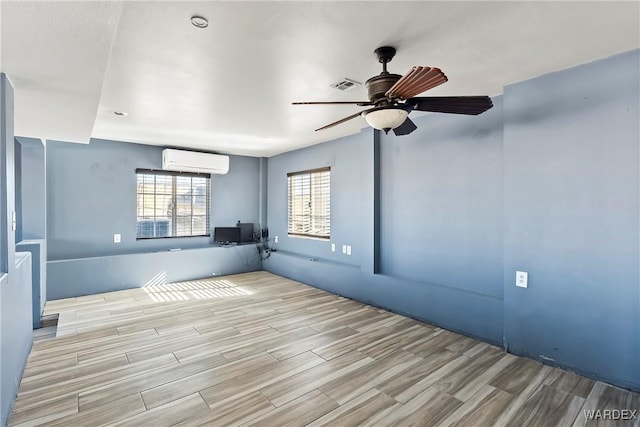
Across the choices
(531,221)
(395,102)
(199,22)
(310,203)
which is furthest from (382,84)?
(310,203)

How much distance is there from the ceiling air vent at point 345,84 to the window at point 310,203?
8.23 ft

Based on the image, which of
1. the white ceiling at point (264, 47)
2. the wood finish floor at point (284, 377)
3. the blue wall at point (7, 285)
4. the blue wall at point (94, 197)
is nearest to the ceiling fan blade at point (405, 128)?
the white ceiling at point (264, 47)

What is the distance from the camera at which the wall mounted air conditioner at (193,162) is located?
5.38 m

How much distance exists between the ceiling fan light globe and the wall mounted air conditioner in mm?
4305

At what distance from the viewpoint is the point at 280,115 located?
370 cm

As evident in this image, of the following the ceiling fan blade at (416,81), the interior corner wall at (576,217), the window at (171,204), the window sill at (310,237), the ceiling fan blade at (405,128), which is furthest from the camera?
the window at (171,204)

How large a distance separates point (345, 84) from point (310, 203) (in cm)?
316

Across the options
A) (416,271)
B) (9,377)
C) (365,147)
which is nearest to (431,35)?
(365,147)

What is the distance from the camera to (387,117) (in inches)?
81.7

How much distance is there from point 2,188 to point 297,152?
4331 millimetres

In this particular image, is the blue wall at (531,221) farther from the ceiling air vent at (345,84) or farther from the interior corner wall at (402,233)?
the ceiling air vent at (345,84)

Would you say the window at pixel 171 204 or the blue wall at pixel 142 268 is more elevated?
the window at pixel 171 204

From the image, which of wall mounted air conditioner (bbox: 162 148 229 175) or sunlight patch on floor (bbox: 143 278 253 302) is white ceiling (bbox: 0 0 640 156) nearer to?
wall mounted air conditioner (bbox: 162 148 229 175)

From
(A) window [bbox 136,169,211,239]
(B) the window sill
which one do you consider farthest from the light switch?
(A) window [bbox 136,169,211,239]
